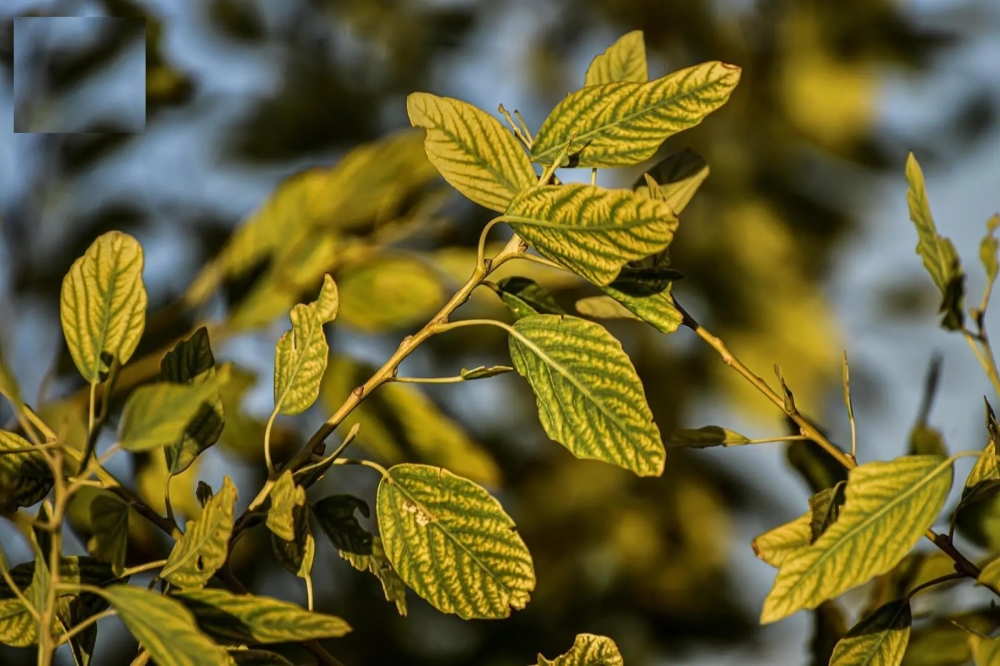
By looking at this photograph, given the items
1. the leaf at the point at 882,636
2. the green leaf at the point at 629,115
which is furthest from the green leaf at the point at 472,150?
the leaf at the point at 882,636

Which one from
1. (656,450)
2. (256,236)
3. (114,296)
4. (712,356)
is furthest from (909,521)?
(712,356)

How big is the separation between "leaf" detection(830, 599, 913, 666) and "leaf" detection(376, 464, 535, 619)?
7 cm

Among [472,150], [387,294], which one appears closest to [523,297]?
[472,150]

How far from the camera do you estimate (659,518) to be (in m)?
→ 0.52

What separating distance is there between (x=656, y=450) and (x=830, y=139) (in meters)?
0.48

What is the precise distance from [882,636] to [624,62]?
135 millimetres

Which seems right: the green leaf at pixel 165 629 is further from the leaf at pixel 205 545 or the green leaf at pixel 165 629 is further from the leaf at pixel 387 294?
the leaf at pixel 387 294

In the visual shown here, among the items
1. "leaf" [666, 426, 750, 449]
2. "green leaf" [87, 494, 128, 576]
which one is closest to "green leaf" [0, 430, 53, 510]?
"green leaf" [87, 494, 128, 576]

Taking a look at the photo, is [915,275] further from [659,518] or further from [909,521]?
[909,521]

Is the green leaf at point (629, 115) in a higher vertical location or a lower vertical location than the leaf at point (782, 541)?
higher

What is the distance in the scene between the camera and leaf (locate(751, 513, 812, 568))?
19 cm

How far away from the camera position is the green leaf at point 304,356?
19 cm

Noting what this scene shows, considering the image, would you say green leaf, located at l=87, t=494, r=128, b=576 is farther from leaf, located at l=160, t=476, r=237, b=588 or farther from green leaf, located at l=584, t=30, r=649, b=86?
green leaf, located at l=584, t=30, r=649, b=86

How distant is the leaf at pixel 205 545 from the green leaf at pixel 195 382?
0.8 inches
